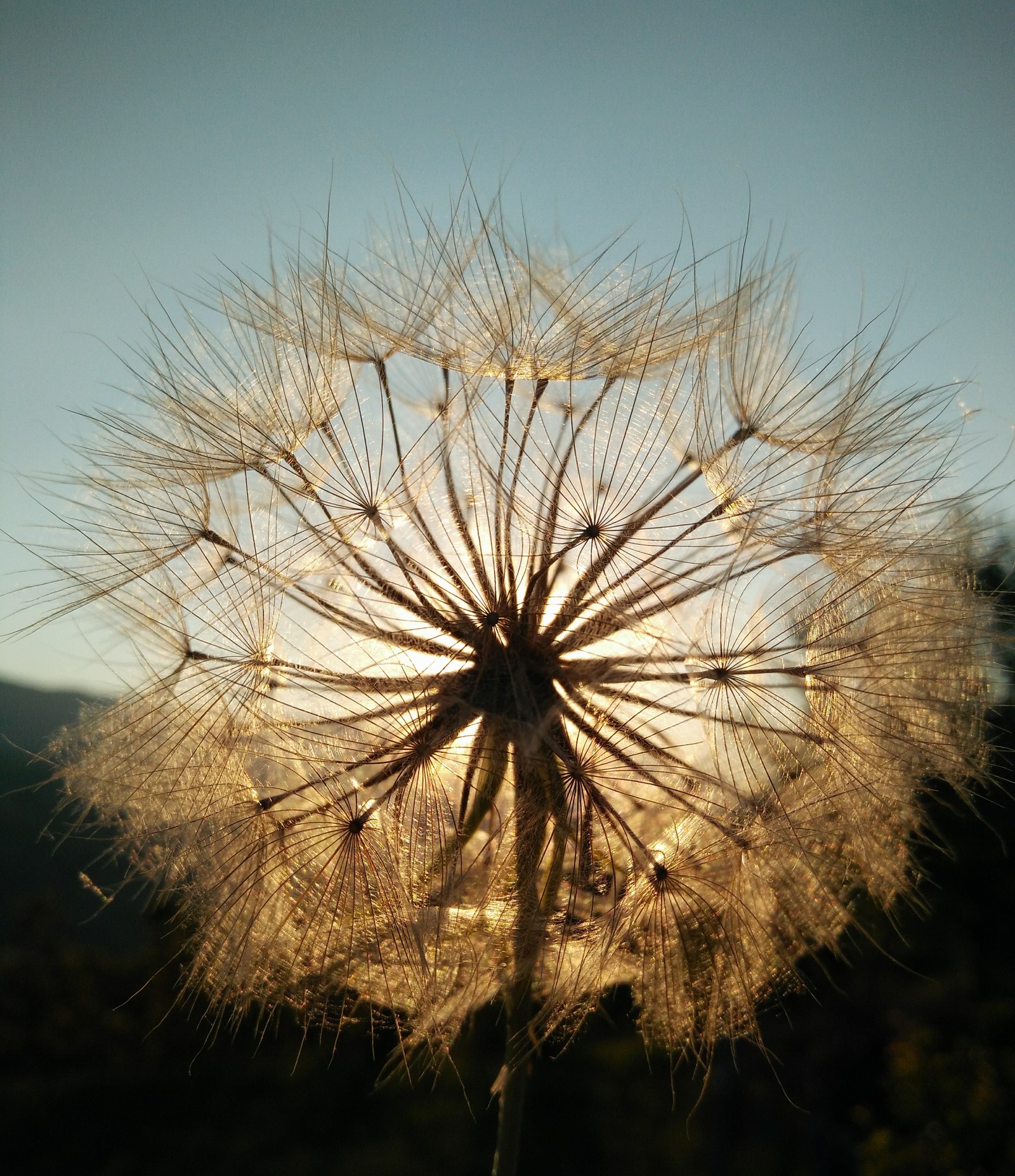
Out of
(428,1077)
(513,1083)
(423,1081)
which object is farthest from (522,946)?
(423,1081)

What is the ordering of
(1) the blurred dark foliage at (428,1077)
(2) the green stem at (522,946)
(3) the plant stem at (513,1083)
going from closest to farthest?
(2) the green stem at (522,946) < (3) the plant stem at (513,1083) < (1) the blurred dark foliage at (428,1077)

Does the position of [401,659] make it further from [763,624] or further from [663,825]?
[763,624]

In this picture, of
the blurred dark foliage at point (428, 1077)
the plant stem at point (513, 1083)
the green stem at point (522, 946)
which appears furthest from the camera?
the blurred dark foliage at point (428, 1077)

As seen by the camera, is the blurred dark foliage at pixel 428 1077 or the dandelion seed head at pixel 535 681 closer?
the dandelion seed head at pixel 535 681

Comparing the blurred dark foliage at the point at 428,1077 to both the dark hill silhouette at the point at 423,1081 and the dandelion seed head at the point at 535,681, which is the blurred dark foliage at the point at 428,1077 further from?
the dandelion seed head at the point at 535,681

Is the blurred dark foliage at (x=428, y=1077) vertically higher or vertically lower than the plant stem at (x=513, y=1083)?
higher

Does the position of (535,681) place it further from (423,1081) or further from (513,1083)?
(423,1081)

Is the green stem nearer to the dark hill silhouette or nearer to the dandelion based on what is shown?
the dandelion

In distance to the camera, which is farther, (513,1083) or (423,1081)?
(423,1081)

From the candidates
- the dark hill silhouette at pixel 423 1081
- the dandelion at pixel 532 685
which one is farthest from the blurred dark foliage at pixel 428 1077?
the dandelion at pixel 532 685
